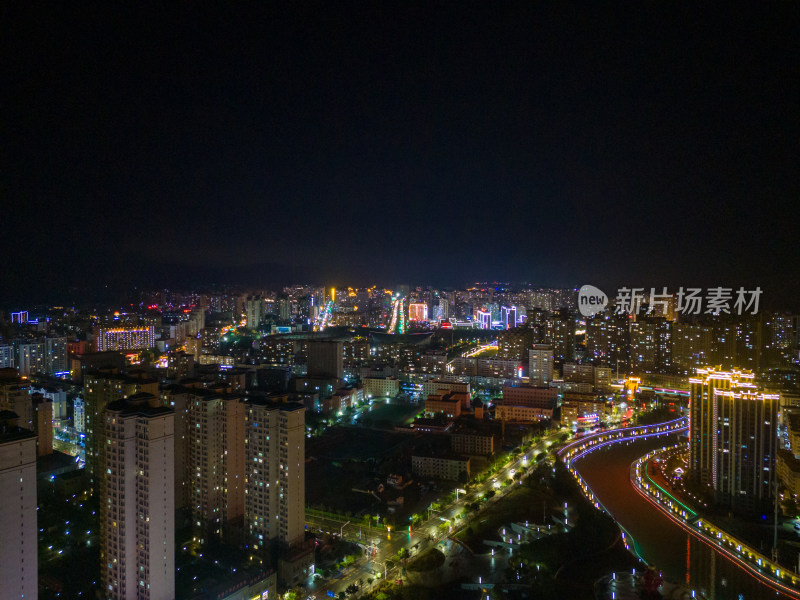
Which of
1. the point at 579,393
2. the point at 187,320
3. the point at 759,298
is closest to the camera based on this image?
the point at 759,298

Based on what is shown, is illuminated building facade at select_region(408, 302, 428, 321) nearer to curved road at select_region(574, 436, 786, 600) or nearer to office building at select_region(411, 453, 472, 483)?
curved road at select_region(574, 436, 786, 600)

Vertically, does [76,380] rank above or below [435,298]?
below

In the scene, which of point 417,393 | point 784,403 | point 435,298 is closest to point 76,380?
point 417,393

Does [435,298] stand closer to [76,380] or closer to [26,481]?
[76,380]

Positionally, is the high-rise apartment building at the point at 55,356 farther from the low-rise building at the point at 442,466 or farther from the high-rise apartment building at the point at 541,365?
the high-rise apartment building at the point at 541,365

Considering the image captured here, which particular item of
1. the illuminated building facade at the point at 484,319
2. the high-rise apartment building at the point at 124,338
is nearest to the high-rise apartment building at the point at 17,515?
the high-rise apartment building at the point at 124,338

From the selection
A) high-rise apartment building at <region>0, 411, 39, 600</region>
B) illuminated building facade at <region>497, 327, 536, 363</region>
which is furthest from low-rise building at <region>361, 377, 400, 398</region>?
high-rise apartment building at <region>0, 411, 39, 600</region>

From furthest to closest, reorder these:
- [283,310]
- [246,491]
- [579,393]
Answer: [283,310] → [579,393] → [246,491]
